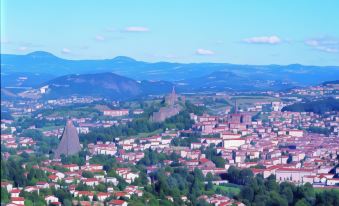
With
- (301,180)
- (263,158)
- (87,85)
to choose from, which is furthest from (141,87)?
(301,180)

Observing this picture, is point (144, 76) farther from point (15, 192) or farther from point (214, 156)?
point (15, 192)

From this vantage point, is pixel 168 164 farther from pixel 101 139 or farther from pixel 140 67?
pixel 140 67

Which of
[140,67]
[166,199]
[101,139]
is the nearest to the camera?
[166,199]

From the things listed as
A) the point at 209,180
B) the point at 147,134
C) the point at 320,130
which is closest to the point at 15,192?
the point at 209,180

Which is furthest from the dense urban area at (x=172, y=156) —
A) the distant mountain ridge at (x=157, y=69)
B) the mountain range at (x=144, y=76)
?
the distant mountain ridge at (x=157, y=69)

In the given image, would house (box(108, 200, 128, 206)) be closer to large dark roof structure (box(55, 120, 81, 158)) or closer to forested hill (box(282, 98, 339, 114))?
large dark roof structure (box(55, 120, 81, 158))
